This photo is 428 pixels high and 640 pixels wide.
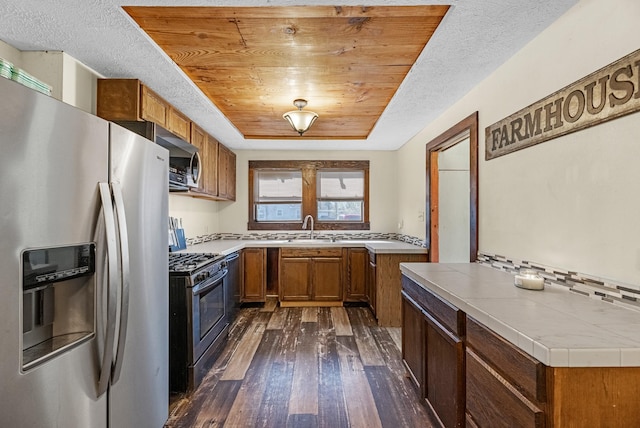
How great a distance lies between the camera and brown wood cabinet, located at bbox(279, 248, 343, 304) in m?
4.34

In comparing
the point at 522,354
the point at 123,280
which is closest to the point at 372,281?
the point at 522,354

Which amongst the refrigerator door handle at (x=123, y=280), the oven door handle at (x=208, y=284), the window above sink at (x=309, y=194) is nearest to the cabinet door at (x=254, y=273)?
the window above sink at (x=309, y=194)

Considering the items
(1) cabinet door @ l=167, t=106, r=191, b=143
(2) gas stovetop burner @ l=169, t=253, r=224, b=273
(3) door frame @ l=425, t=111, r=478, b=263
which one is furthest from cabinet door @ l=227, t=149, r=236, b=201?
(3) door frame @ l=425, t=111, r=478, b=263

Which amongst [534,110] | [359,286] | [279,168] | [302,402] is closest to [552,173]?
[534,110]

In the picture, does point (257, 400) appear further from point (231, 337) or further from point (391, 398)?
point (231, 337)

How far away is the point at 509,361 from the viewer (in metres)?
1.12

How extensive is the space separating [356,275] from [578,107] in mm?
3213

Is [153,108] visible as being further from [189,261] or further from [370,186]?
[370,186]

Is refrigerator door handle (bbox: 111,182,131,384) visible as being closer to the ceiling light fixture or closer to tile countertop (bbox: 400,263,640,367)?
tile countertop (bbox: 400,263,640,367)

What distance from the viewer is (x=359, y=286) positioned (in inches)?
171

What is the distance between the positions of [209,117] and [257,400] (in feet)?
8.68

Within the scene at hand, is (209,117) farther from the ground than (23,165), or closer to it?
farther from the ground

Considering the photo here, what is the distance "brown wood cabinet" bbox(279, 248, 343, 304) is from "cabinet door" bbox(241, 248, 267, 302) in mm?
276

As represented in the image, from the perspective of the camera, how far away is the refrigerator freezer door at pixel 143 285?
1436 mm
